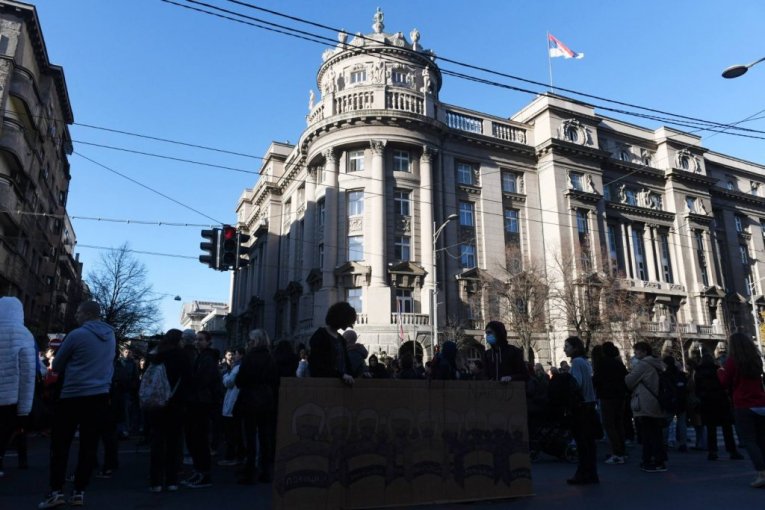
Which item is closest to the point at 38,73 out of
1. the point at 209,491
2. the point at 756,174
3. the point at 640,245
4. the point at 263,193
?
the point at 263,193

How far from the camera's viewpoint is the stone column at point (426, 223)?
31953 mm

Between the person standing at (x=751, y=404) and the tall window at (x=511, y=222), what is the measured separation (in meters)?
31.0

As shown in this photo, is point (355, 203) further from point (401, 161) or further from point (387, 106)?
point (387, 106)

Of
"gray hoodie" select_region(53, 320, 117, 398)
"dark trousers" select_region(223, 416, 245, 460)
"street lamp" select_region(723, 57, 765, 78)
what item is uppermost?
"street lamp" select_region(723, 57, 765, 78)

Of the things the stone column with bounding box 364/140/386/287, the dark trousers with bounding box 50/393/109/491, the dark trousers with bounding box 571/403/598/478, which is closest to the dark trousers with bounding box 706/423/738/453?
the dark trousers with bounding box 571/403/598/478

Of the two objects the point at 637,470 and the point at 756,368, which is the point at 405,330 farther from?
the point at 756,368

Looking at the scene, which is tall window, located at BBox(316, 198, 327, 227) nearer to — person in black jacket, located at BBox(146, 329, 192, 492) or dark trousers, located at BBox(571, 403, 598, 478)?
person in black jacket, located at BBox(146, 329, 192, 492)

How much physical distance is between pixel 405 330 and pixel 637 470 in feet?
70.9

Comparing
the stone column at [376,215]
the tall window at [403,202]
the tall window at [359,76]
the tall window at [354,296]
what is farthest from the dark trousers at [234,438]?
the tall window at [359,76]

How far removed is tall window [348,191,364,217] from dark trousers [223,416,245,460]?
950 inches

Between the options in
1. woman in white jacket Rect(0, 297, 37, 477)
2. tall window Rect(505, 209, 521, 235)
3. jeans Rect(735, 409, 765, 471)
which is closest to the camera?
woman in white jacket Rect(0, 297, 37, 477)

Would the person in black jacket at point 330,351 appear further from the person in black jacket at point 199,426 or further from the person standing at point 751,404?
the person standing at point 751,404

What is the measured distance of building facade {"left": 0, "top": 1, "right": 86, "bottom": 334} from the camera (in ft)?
99.8

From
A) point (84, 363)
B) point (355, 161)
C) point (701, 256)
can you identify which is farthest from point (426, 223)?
point (84, 363)
